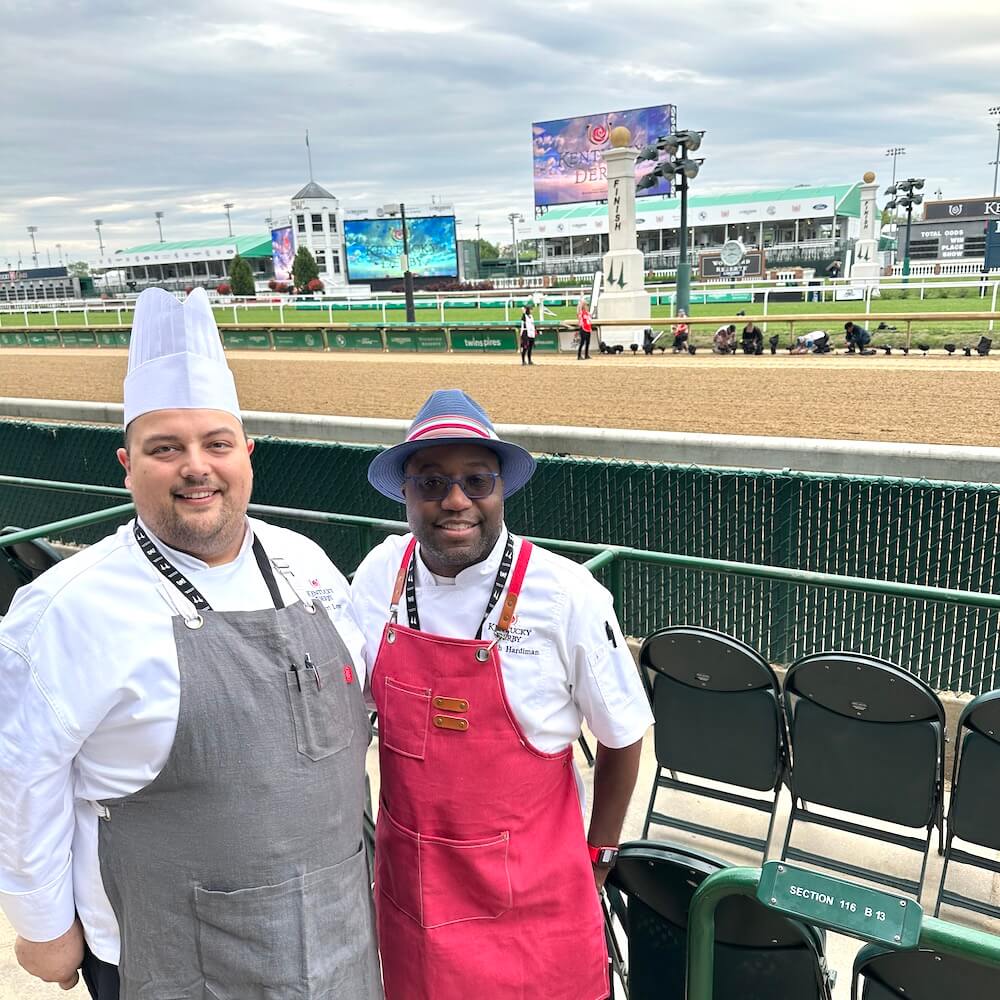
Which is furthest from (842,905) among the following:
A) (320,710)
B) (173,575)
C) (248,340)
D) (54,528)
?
(248,340)

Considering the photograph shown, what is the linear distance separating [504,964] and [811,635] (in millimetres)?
4531

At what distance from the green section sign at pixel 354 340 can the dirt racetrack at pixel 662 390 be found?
8.90ft

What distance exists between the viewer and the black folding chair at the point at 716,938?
201cm

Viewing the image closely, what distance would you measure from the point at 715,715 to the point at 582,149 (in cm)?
8372

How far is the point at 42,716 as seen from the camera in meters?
1.69

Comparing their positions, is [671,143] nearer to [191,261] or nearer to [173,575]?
[173,575]

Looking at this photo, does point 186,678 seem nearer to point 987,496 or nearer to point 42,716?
point 42,716

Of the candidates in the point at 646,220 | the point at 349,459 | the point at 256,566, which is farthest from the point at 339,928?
the point at 646,220

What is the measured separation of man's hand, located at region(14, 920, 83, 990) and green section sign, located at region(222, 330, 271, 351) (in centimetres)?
3237

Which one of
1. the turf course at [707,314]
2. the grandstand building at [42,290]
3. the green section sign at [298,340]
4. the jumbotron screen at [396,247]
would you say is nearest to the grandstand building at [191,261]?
the grandstand building at [42,290]

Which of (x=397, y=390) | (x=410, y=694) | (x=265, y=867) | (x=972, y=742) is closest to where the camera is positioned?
(x=265, y=867)

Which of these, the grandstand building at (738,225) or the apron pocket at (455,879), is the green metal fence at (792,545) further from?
the grandstand building at (738,225)

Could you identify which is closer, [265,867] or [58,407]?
[265,867]

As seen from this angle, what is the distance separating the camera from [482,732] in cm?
208
